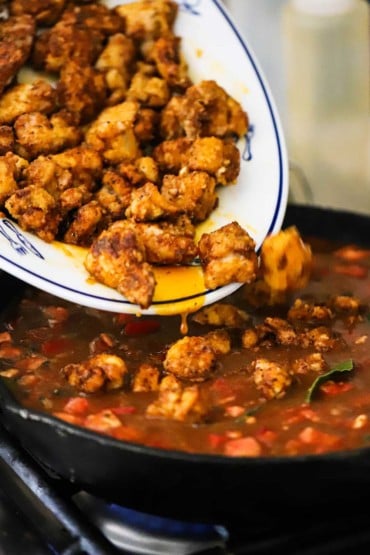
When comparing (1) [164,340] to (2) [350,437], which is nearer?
(2) [350,437]

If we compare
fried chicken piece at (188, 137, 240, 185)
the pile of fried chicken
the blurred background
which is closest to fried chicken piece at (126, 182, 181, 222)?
the pile of fried chicken

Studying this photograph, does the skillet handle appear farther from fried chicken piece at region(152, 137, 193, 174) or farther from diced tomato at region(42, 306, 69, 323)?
fried chicken piece at region(152, 137, 193, 174)

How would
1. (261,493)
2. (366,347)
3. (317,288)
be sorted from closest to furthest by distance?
(261,493) < (366,347) < (317,288)

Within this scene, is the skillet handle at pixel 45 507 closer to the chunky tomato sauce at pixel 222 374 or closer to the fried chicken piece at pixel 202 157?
the chunky tomato sauce at pixel 222 374

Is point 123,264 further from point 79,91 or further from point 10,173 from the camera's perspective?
point 79,91

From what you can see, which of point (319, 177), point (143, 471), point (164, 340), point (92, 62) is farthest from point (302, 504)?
point (319, 177)

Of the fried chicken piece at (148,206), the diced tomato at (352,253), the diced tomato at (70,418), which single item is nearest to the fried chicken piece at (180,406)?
the diced tomato at (70,418)

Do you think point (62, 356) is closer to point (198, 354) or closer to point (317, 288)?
point (198, 354)
